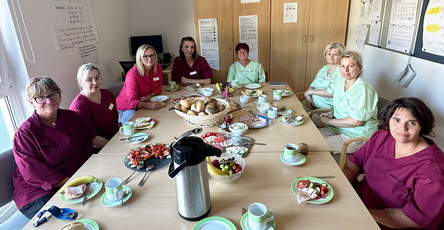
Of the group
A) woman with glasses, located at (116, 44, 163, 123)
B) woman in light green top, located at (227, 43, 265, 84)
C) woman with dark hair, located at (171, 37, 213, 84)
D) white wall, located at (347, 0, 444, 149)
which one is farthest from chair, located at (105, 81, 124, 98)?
white wall, located at (347, 0, 444, 149)

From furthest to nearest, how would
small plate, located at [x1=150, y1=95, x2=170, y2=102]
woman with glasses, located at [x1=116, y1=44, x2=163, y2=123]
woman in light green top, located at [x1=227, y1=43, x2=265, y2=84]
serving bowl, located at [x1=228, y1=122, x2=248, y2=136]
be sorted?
woman in light green top, located at [x1=227, y1=43, x2=265, y2=84]
small plate, located at [x1=150, y1=95, x2=170, y2=102]
woman with glasses, located at [x1=116, y1=44, x2=163, y2=123]
serving bowl, located at [x1=228, y1=122, x2=248, y2=136]

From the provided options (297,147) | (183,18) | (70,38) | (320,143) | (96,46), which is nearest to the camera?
(297,147)

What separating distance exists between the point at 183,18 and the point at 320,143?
3.42 meters

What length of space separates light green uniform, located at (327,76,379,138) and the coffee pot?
4.70 feet

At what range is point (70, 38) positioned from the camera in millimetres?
2723

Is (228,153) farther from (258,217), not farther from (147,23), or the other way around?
(147,23)

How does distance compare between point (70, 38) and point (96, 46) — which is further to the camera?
point (96, 46)

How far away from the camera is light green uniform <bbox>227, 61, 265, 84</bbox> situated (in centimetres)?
319

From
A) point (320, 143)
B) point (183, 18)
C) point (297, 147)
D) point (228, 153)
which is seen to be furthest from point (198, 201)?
point (183, 18)

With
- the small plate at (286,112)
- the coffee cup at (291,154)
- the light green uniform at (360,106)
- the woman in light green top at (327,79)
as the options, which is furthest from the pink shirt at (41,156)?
the woman in light green top at (327,79)

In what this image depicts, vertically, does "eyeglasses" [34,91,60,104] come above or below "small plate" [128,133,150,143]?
above

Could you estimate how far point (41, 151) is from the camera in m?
1.48

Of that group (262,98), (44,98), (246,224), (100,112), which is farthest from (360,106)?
(44,98)

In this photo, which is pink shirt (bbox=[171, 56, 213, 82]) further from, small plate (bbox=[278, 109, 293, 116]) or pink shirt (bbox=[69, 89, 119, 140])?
small plate (bbox=[278, 109, 293, 116])
